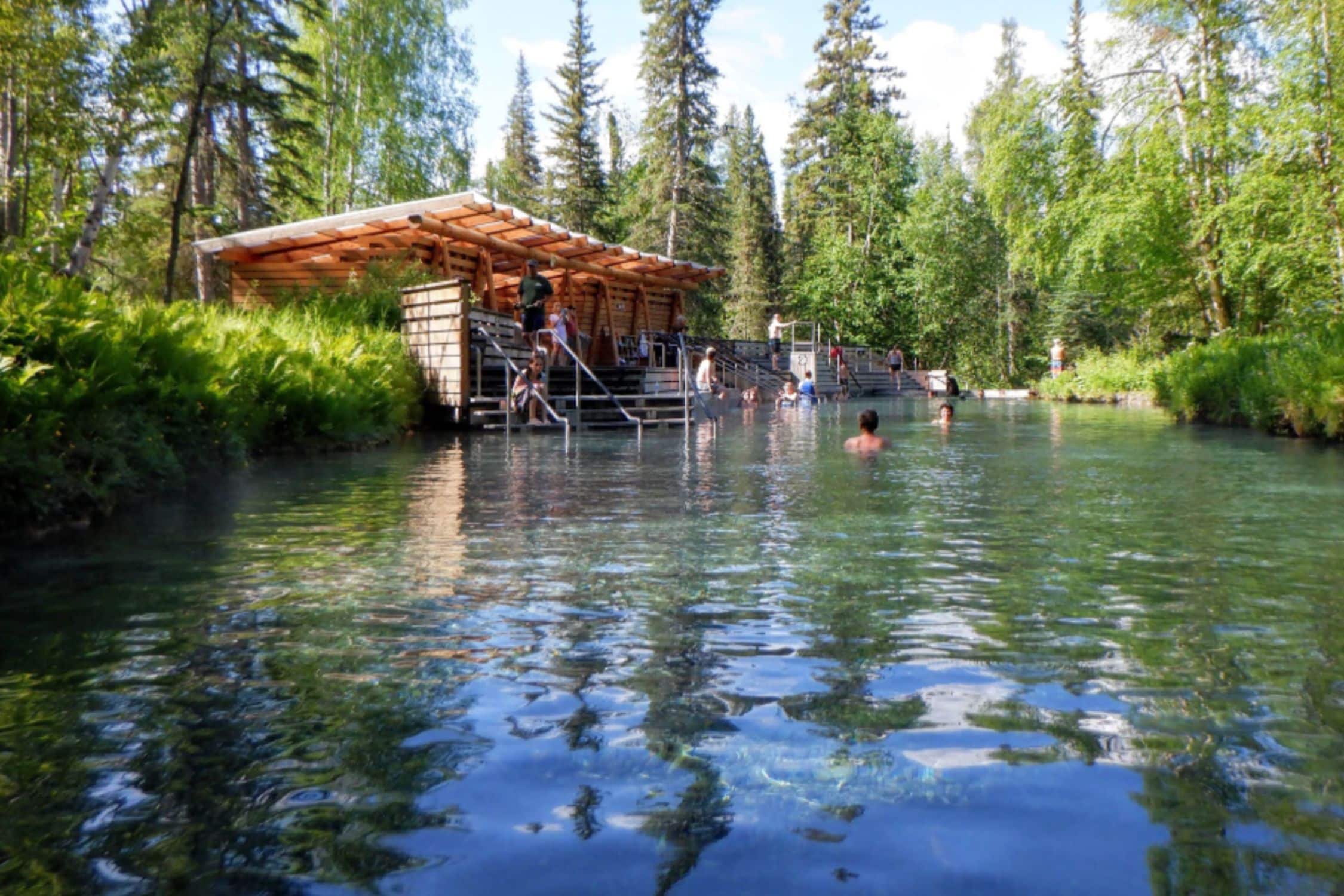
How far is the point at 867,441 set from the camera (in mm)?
14688

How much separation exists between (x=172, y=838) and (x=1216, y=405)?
23.9 meters

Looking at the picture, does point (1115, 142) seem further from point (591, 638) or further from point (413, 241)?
point (591, 638)

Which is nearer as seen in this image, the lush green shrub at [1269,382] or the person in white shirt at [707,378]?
the lush green shrub at [1269,382]

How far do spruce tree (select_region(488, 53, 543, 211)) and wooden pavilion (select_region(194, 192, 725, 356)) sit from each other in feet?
102

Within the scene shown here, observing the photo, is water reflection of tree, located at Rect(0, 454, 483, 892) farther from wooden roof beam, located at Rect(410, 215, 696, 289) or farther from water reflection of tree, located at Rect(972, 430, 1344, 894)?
wooden roof beam, located at Rect(410, 215, 696, 289)

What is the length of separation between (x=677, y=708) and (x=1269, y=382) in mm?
18606

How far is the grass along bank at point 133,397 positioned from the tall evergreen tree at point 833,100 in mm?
48437

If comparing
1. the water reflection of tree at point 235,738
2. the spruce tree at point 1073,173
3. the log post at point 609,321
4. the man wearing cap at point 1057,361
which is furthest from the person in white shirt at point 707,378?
the water reflection of tree at point 235,738

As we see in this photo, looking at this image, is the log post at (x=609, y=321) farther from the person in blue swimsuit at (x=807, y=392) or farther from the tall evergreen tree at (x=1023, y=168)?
the tall evergreen tree at (x=1023, y=168)

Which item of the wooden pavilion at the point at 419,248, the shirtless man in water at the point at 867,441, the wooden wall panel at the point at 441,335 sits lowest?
the shirtless man in water at the point at 867,441

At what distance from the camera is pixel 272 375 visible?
13.2 m

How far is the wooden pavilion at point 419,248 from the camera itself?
73.7 ft

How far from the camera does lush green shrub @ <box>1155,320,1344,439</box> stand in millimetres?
16188

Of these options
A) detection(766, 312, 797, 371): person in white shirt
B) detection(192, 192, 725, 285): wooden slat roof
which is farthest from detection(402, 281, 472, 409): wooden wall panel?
detection(766, 312, 797, 371): person in white shirt
